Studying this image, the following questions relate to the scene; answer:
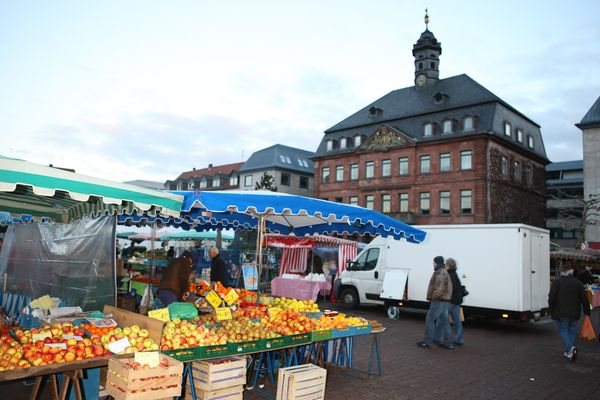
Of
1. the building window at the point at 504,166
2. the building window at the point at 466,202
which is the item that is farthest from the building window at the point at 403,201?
the building window at the point at 504,166

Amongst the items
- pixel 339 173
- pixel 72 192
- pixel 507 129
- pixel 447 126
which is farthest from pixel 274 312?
pixel 339 173

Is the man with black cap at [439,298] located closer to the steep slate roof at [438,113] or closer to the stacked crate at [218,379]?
the stacked crate at [218,379]

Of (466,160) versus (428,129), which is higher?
(428,129)

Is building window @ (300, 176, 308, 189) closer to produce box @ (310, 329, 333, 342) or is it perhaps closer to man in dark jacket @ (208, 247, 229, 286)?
man in dark jacket @ (208, 247, 229, 286)

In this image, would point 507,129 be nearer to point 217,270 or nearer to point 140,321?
point 217,270

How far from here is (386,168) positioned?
44.0 metres

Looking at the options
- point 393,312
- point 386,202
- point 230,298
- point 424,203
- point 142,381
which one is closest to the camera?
point 142,381

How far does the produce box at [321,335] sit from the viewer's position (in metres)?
6.20

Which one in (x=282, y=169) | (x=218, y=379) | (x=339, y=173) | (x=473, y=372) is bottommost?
(x=473, y=372)

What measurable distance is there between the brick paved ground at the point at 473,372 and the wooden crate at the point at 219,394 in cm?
106

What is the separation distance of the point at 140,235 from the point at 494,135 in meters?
29.2

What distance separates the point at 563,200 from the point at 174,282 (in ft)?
212

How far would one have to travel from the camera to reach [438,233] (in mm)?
13266

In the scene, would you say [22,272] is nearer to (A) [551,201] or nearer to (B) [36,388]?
(B) [36,388]
